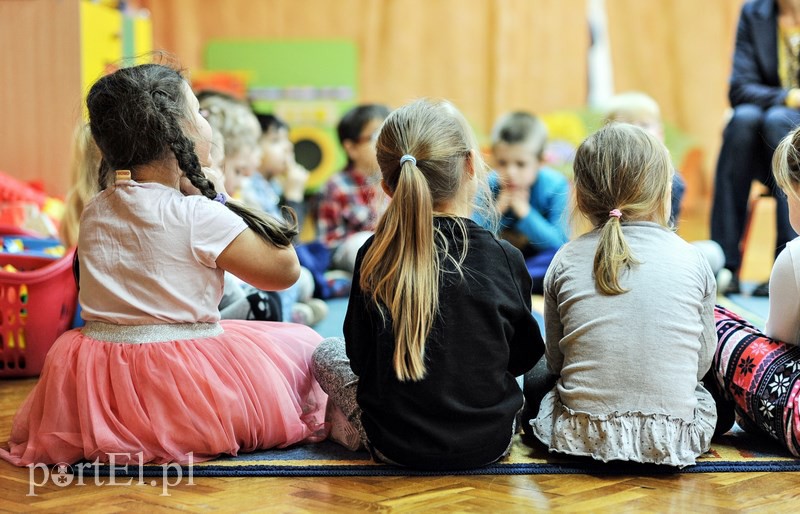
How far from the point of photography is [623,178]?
142 centimetres

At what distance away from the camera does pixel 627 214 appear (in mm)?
1428

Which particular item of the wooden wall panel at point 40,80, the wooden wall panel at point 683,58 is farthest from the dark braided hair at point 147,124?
the wooden wall panel at point 683,58

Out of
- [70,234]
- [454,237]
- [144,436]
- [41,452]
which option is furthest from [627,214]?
[70,234]

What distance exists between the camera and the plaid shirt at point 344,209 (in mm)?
3172

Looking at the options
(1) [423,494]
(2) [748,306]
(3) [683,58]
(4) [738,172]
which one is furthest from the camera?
(3) [683,58]

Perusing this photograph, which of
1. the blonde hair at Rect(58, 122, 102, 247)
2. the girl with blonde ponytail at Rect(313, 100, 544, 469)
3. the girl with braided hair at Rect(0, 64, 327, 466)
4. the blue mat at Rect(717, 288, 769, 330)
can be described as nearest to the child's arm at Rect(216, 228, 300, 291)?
the girl with braided hair at Rect(0, 64, 327, 466)

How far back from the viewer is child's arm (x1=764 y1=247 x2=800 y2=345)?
1.39 meters

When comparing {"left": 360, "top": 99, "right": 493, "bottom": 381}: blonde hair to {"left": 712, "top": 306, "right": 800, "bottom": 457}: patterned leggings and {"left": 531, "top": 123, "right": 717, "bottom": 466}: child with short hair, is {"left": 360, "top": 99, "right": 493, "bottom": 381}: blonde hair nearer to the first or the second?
{"left": 531, "top": 123, "right": 717, "bottom": 466}: child with short hair

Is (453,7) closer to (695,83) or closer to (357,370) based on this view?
(695,83)

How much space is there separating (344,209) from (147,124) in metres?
1.83

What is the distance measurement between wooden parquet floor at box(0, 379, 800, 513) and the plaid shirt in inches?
74.5

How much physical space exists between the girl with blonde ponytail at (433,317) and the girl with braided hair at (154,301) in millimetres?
173

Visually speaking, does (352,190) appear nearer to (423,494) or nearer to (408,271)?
(408,271)

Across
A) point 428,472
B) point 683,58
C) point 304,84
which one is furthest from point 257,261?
point 683,58
